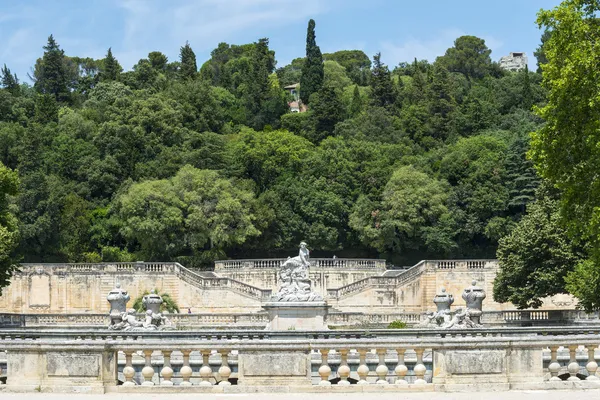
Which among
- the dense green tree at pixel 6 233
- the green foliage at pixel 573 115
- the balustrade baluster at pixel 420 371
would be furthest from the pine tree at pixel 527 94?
the balustrade baluster at pixel 420 371

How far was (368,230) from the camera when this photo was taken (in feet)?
228

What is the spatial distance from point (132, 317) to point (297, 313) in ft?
26.9

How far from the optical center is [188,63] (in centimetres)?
10250

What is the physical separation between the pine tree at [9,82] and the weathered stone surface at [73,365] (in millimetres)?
82757

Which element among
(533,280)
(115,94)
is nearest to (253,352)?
(533,280)

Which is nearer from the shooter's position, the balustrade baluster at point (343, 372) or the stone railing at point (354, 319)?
the balustrade baluster at point (343, 372)

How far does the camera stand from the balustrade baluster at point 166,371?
17359 mm

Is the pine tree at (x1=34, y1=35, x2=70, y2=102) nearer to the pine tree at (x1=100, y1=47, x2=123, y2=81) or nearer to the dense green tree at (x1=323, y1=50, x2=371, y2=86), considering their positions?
the pine tree at (x1=100, y1=47, x2=123, y2=81)

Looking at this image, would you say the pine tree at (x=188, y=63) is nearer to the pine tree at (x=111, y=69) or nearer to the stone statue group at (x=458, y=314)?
the pine tree at (x=111, y=69)

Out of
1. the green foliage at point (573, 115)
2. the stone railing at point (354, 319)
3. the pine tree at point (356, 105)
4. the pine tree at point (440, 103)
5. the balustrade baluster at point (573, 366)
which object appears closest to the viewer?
the balustrade baluster at point (573, 366)

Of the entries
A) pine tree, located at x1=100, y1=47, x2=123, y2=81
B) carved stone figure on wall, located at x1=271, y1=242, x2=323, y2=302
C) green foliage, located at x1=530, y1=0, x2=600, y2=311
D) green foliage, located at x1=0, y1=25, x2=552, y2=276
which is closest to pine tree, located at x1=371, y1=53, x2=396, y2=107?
green foliage, located at x1=0, y1=25, x2=552, y2=276

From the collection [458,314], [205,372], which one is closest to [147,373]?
[205,372]

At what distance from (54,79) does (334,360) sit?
286 feet

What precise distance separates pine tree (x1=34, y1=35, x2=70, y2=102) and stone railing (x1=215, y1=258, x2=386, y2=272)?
4206 centimetres
